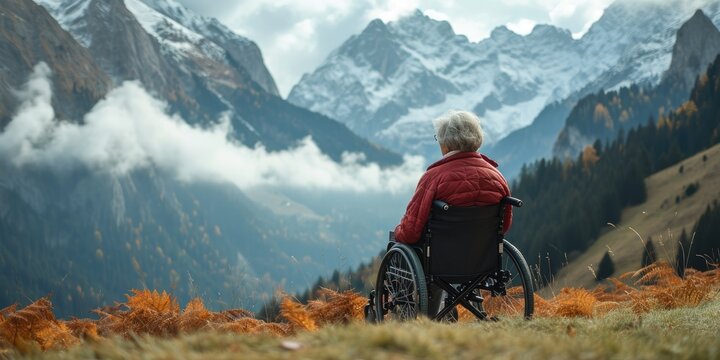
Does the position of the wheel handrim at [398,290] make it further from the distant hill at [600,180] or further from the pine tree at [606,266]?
the distant hill at [600,180]

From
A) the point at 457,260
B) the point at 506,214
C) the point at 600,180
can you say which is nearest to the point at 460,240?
the point at 457,260

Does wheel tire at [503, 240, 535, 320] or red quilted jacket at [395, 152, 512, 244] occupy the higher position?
red quilted jacket at [395, 152, 512, 244]

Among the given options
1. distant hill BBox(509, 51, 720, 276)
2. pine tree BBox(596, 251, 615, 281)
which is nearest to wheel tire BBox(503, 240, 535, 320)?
pine tree BBox(596, 251, 615, 281)

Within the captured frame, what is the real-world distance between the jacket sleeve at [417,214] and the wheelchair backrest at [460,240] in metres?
0.10

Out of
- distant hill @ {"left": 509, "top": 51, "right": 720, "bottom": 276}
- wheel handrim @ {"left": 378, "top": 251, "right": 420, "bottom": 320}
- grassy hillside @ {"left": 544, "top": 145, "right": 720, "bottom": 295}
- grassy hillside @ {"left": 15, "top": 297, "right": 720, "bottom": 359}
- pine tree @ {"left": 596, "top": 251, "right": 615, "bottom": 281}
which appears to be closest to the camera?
grassy hillside @ {"left": 15, "top": 297, "right": 720, "bottom": 359}

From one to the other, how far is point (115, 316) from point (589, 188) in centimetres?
12243

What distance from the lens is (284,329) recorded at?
715 centimetres

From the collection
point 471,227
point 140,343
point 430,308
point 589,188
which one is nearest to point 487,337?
point 140,343

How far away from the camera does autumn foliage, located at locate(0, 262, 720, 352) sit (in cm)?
658

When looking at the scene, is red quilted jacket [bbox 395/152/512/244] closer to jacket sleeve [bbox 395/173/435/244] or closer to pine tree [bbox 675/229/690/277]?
jacket sleeve [bbox 395/173/435/244]

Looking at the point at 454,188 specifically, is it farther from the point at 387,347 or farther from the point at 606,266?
the point at 606,266

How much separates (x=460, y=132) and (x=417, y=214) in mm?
1000

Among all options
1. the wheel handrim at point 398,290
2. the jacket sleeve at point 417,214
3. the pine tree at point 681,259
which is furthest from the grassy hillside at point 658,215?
the jacket sleeve at point 417,214

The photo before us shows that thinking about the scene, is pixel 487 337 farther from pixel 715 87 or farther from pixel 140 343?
pixel 715 87
